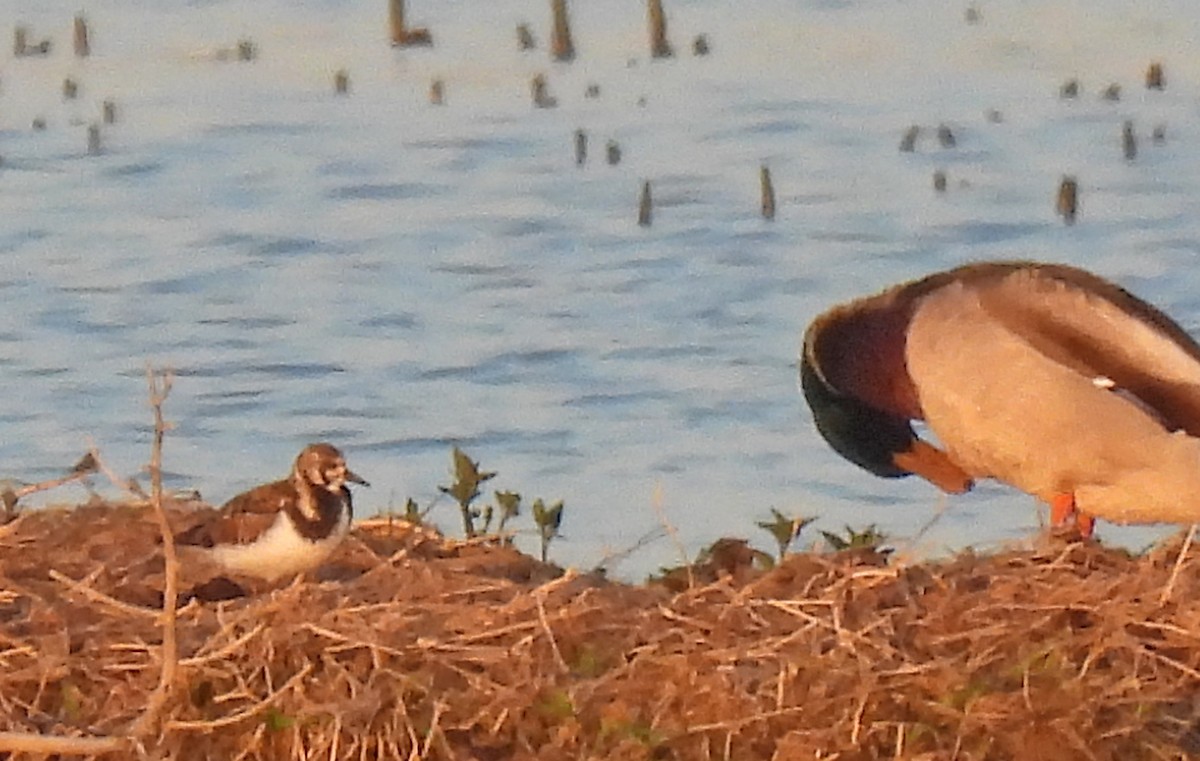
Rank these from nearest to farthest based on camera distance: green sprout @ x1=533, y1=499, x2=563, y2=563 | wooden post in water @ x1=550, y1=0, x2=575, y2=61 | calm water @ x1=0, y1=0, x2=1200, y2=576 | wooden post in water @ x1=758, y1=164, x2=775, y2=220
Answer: green sprout @ x1=533, y1=499, x2=563, y2=563, calm water @ x1=0, y1=0, x2=1200, y2=576, wooden post in water @ x1=758, y1=164, x2=775, y2=220, wooden post in water @ x1=550, y1=0, x2=575, y2=61

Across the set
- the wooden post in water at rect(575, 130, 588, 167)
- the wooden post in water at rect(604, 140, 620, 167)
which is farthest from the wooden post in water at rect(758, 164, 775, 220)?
the wooden post in water at rect(575, 130, 588, 167)

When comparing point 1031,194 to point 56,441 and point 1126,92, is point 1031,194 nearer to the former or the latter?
point 1126,92

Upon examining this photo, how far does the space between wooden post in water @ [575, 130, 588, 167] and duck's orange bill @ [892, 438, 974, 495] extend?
6.80 metres

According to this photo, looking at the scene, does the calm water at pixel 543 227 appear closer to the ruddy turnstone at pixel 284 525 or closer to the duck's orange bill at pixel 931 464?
the duck's orange bill at pixel 931 464

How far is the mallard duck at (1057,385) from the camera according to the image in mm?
7203

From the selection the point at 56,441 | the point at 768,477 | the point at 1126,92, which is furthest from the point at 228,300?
the point at 1126,92

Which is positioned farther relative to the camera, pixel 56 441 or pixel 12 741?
pixel 56 441

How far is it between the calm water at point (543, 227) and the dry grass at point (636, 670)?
204 centimetres

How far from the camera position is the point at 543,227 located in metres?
13.3

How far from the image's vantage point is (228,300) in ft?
40.4

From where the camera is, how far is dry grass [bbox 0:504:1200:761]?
5680 millimetres

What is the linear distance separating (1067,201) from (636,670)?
25.5 ft

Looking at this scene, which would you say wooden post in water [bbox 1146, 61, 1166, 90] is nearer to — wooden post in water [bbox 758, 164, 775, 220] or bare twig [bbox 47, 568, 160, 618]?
wooden post in water [bbox 758, 164, 775, 220]

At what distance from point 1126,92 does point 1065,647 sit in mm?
9786
